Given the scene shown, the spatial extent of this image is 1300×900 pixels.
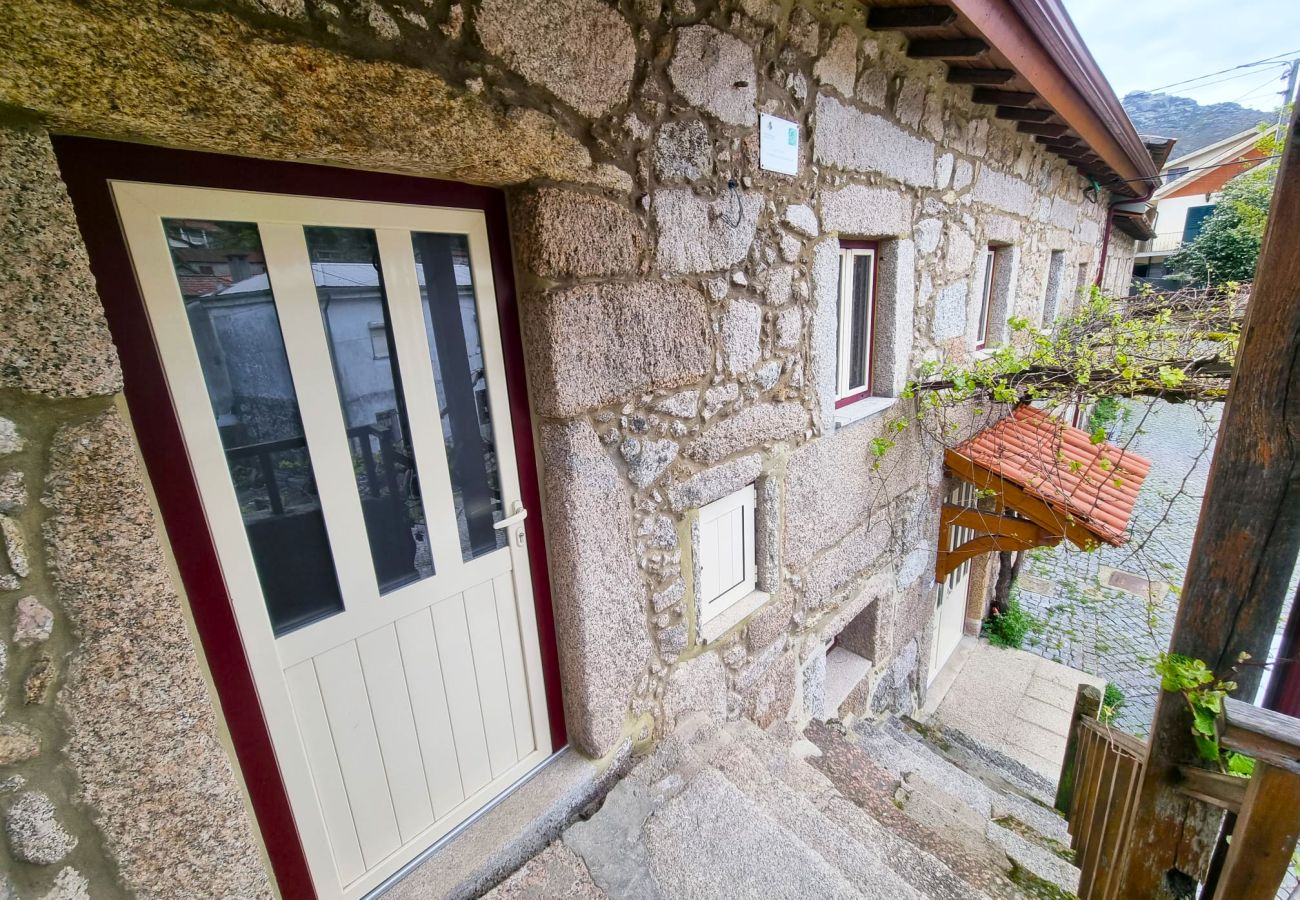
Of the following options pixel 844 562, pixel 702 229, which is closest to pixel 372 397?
pixel 702 229

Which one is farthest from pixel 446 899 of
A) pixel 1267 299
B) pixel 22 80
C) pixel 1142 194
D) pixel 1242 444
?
pixel 1142 194

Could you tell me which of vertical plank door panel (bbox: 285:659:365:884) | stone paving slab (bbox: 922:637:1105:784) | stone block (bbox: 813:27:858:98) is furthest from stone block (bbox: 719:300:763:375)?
stone paving slab (bbox: 922:637:1105:784)

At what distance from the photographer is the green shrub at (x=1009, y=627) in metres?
5.89

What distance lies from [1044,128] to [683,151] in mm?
3593

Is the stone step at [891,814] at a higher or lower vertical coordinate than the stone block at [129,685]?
lower

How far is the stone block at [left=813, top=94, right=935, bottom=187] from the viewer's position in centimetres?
208

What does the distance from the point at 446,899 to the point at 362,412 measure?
1.27 m

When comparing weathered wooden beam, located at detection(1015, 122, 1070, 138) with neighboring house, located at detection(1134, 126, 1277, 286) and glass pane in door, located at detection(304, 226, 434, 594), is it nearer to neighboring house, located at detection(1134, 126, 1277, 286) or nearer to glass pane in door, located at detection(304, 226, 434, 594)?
glass pane in door, located at detection(304, 226, 434, 594)

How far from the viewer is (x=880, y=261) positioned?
9.05ft

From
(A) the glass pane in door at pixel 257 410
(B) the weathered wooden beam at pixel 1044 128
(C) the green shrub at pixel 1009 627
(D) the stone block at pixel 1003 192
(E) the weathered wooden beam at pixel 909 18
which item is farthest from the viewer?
(C) the green shrub at pixel 1009 627

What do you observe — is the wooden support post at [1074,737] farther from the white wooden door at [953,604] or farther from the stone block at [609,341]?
the stone block at [609,341]

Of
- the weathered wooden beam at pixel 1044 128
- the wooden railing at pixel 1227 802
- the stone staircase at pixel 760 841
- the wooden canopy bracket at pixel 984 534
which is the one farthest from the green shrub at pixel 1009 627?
the weathered wooden beam at pixel 1044 128

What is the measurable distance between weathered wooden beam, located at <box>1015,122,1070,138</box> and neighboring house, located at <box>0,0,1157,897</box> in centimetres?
125

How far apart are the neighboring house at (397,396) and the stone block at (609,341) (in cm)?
1
